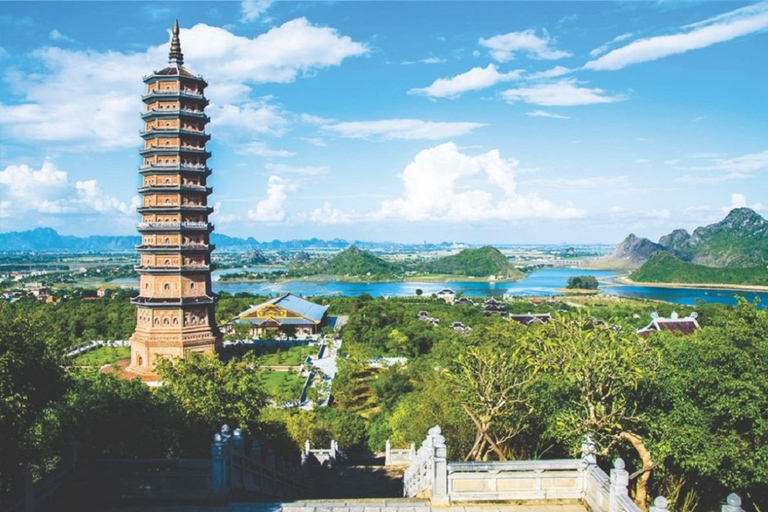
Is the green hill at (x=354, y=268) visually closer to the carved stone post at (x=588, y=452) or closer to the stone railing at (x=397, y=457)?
the stone railing at (x=397, y=457)

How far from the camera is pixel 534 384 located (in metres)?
14.0

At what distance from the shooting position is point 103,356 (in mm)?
43594

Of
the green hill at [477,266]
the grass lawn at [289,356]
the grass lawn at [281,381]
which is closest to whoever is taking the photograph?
the grass lawn at [281,381]

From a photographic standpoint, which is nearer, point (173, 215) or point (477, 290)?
point (173, 215)

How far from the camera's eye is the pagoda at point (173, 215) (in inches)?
1310

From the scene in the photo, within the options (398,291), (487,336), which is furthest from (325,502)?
(398,291)

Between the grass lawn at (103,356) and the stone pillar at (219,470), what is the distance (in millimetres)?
33964

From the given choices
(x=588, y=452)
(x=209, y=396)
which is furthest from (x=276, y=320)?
(x=588, y=452)

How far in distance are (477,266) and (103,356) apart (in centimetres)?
14967

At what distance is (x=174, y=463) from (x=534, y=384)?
8.01m

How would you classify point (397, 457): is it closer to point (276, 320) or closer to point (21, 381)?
point (21, 381)

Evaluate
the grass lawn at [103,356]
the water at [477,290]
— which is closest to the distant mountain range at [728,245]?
the water at [477,290]

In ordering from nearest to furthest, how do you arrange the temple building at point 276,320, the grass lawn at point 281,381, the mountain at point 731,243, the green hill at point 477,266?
the grass lawn at point 281,381, the temple building at point 276,320, the mountain at point 731,243, the green hill at point 477,266

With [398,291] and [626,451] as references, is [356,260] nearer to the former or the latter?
[398,291]
